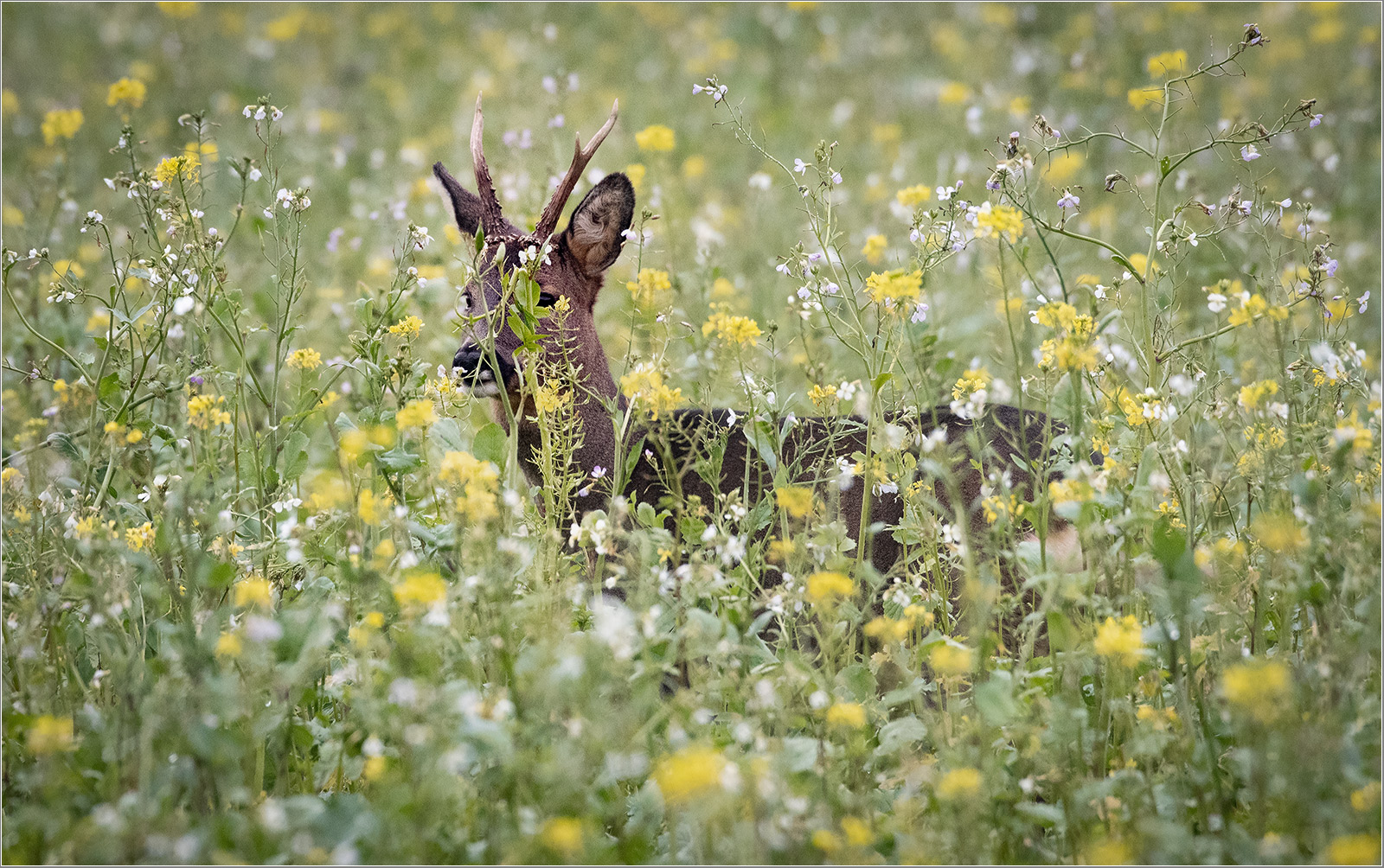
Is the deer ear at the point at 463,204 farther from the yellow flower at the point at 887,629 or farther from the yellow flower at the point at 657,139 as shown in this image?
the yellow flower at the point at 887,629

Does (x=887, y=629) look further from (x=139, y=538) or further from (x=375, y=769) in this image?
(x=139, y=538)

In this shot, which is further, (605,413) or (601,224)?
(605,413)

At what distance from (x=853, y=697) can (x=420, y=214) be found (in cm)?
451

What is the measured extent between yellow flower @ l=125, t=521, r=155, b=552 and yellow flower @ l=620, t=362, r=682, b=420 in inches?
49.4

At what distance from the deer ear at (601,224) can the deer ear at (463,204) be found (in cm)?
36

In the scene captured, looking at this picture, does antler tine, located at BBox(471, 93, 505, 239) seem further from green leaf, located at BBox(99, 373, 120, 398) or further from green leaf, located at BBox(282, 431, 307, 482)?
green leaf, located at BBox(99, 373, 120, 398)

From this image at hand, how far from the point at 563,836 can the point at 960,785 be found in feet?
2.41

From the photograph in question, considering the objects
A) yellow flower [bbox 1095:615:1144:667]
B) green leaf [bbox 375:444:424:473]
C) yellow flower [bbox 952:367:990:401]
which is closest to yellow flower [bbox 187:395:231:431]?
green leaf [bbox 375:444:424:473]

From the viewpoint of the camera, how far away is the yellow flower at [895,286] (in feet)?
8.28

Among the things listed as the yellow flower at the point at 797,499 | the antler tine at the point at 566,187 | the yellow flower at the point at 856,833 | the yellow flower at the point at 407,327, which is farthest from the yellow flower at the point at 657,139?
the yellow flower at the point at 856,833

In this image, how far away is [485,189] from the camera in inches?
145

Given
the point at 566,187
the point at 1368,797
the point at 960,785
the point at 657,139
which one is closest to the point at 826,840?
the point at 960,785

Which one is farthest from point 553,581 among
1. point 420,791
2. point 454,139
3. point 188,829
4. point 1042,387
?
point 454,139

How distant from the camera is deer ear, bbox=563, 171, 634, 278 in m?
3.72
